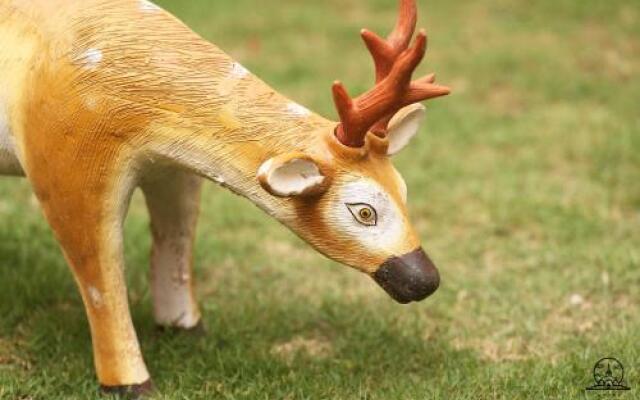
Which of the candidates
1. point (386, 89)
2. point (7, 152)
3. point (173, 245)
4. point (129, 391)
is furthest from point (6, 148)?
point (386, 89)

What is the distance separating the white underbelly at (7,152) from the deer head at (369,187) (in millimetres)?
895

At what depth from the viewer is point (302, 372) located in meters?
3.45

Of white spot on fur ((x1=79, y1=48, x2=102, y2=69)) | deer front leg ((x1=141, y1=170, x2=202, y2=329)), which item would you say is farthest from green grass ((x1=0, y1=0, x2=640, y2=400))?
white spot on fur ((x1=79, y1=48, x2=102, y2=69))

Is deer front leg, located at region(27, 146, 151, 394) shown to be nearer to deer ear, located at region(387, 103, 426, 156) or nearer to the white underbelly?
the white underbelly

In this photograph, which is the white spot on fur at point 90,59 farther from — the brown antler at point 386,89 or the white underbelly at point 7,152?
the brown antler at point 386,89

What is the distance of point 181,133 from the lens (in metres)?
2.88

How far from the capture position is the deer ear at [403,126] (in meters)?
3.00

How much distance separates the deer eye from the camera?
2.80m

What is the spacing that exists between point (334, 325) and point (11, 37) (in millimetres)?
1736

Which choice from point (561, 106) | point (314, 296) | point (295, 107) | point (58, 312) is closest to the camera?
point (295, 107)

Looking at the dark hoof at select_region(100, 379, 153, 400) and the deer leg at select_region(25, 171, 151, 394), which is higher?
the deer leg at select_region(25, 171, 151, 394)

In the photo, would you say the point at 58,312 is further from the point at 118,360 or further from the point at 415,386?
the point at 415,386

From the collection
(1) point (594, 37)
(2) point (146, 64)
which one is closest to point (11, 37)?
(2) point (146, 64)

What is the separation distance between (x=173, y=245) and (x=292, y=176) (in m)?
0.98
